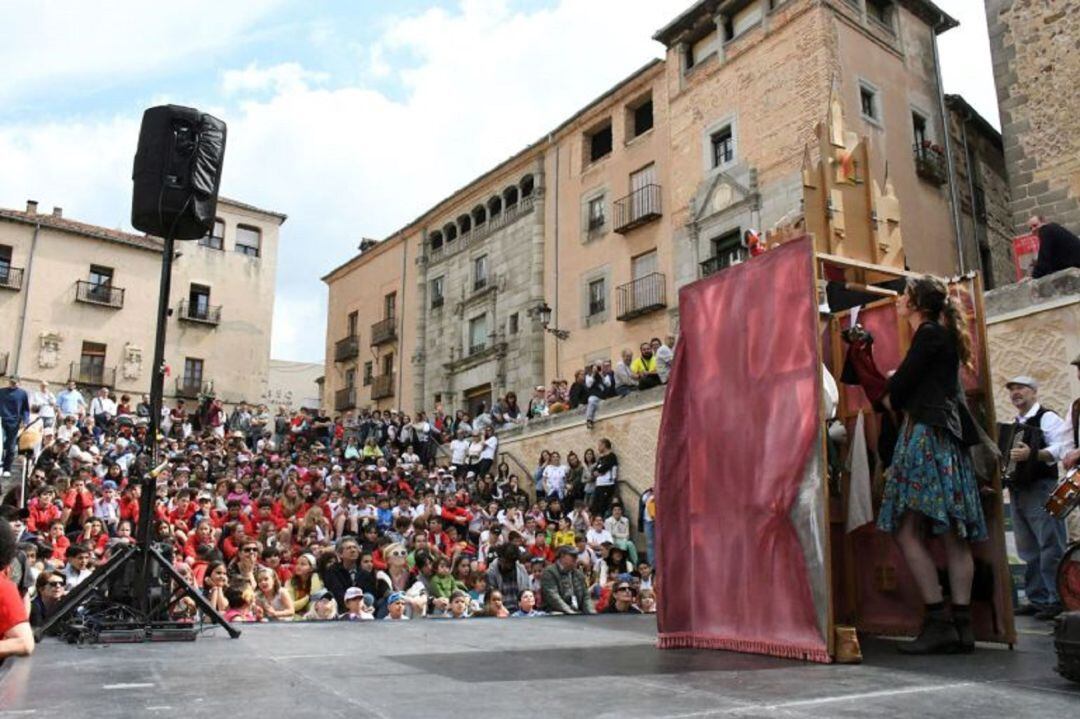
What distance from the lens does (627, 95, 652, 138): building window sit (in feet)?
84.2

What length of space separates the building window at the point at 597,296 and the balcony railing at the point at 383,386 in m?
10.9

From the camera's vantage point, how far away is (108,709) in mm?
2756

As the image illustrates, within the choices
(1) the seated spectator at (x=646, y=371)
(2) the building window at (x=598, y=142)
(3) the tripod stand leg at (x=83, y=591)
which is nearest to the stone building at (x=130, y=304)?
(2) the building window at (x=598, y=142)

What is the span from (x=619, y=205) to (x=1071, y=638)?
74.8ft

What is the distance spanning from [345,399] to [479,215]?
10.4 m

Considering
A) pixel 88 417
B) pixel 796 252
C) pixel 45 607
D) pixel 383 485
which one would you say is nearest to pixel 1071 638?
pixel 796 252

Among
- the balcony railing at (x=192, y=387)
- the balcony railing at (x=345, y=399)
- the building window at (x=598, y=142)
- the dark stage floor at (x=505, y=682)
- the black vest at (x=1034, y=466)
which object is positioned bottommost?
the dark stage floor at (x=505, y=682)

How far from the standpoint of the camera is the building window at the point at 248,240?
39.8 m

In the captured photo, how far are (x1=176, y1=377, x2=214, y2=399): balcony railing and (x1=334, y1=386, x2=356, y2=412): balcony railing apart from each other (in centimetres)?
517

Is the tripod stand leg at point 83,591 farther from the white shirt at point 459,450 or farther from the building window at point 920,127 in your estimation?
the building window at point 920,127

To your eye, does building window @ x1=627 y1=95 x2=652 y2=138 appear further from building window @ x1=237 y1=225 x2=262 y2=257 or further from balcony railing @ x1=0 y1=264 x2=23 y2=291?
balcony railing @ x1=0 y1=264 x2=23 y2=291

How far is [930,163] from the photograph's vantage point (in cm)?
2156

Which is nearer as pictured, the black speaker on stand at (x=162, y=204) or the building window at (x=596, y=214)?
the black speaker on stand at (x=162, y=204)

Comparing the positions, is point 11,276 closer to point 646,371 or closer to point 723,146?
point 723,146
